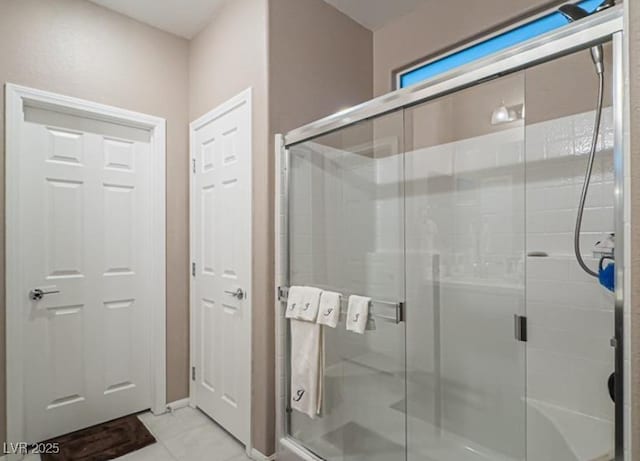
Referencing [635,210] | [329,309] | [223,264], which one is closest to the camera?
[635,210]

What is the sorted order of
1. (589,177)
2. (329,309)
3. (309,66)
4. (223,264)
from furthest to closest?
1. (223,264)
2. (309,66)
3. (329,309)
4. (589,177)

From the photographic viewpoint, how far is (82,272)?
2.32 meters

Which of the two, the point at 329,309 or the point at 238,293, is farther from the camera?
the point at 238,293

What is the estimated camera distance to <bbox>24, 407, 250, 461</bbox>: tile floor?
2049mm

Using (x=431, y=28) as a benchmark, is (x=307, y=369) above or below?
below

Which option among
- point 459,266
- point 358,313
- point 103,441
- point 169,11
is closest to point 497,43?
point 459,266

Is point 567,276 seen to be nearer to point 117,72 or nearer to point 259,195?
point 259,195

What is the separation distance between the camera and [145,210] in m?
2.54

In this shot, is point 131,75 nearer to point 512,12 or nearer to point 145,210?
point 145,210

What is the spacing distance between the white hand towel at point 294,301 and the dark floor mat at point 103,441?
1.24 meters

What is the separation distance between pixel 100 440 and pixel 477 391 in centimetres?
222

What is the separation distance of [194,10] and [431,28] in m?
1.57

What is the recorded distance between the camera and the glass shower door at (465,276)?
1558 mm

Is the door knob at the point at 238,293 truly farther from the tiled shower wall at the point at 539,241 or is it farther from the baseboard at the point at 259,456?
the baseboard at the point at 259,456
